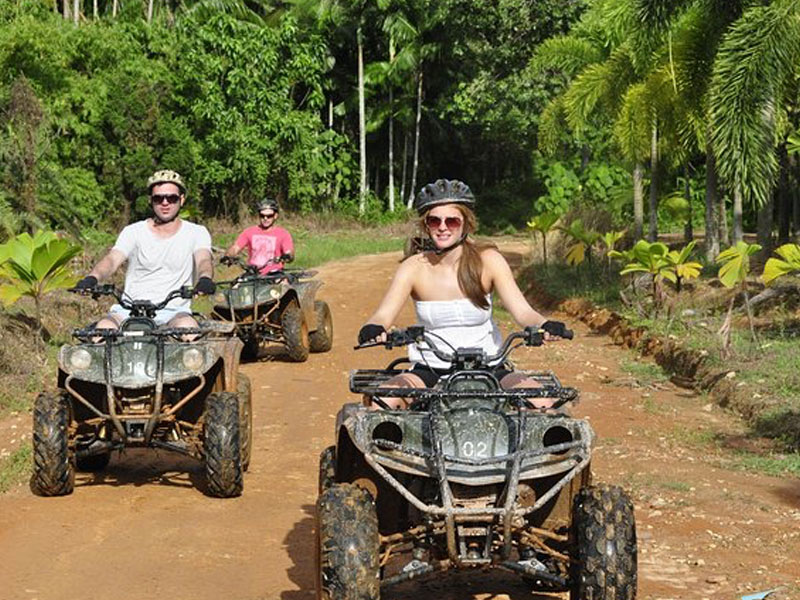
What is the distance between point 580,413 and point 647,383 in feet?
6.99

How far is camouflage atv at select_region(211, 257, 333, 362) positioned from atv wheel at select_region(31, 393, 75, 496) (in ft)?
21.5

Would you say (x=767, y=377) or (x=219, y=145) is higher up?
(x=219, y=145)

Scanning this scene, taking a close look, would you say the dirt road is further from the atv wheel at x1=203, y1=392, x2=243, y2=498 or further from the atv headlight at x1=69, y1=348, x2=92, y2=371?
the atv headlight at x1=69, y1=348, x2=92, y2=371

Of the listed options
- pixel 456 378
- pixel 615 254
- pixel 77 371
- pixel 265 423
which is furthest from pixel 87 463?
pixel 615 254

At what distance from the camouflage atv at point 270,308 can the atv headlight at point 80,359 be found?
637 cm

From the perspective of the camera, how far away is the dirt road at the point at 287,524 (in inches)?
262

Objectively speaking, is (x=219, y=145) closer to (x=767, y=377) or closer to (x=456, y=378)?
(x=767, y=377)

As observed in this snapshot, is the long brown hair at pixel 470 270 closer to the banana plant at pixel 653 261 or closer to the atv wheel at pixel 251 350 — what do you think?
the atv wheel at pixel 251 350

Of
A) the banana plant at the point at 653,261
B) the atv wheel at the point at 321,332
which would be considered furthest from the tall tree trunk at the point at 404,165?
the atv wheel at the point at 321,332

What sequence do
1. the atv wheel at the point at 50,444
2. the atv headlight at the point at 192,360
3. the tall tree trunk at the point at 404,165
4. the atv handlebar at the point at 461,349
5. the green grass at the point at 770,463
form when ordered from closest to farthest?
1. the atv handlebar at the point at 461,349
2. the atv wheel at the point at 50,444
3. the atv headlight at the point at 192,360
4. the green grass at the point at 770,463
5. the tall tree trunk at the point at 404,165

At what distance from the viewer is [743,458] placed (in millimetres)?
10391

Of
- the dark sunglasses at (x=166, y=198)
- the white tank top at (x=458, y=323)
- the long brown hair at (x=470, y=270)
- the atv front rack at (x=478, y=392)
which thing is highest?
the dark sunglasses at (x=166, y=198)

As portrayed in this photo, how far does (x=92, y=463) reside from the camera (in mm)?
9617

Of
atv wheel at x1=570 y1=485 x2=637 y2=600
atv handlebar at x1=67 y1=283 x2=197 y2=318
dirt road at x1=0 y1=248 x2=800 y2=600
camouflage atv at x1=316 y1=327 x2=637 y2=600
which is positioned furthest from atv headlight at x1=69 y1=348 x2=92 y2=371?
atv wheel at x1=570 y1=485 x2=637 y2=600
